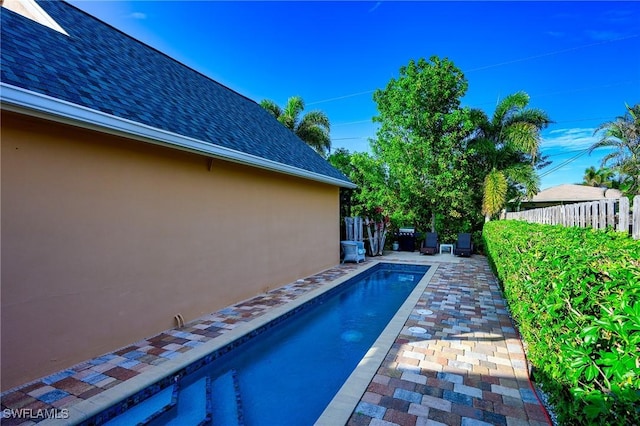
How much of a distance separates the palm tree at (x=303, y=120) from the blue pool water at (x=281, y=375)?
17.8m

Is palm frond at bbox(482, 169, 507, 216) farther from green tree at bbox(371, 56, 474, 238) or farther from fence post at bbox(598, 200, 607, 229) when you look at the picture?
fence post at bbox(598, 200, 607, 229)

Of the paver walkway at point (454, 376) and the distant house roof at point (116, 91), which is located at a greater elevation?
the distant house roof at point (116, 91)

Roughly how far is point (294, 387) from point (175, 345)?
2.03 metres

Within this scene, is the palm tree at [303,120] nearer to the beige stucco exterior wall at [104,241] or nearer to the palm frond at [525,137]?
the palm frond at [525,137]

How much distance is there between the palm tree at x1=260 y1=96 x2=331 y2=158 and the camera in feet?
76.9

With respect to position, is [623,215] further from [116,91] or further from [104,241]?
[116,91]

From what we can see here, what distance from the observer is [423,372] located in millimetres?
4012

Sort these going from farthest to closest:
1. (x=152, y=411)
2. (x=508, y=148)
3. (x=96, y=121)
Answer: (x=508, y=148) < (x=96, y=121) < (x=152, y=411)

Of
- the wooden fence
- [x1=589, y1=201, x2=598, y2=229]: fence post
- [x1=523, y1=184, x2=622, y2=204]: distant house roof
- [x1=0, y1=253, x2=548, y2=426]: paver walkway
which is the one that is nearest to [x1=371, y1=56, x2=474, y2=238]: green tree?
the wooden fence

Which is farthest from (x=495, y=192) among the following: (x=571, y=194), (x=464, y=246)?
(x=571, y=194)

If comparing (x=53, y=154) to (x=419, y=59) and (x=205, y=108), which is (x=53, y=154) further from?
(x=419, y=59)

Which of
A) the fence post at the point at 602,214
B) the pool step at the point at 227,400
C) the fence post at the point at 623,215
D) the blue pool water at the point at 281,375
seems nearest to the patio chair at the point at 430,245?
the blue pool water at the point at 281,375

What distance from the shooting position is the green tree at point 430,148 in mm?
16938

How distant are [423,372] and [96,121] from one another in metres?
5.40
